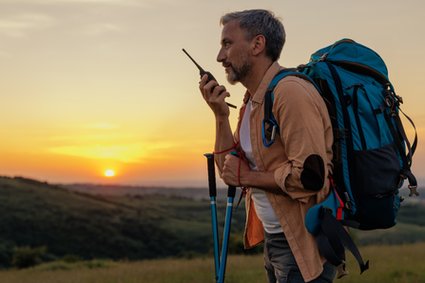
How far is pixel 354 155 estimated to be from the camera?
12.3 feet

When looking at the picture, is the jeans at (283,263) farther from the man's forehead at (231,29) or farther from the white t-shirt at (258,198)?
the man's forehead at (231,29)

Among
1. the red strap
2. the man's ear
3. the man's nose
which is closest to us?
the red strap

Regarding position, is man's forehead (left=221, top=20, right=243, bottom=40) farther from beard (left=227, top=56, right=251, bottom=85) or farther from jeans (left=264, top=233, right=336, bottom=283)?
jeans (left=264, top=233, right=336, bottom=283)

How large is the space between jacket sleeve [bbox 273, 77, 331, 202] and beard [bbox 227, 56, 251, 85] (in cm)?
33

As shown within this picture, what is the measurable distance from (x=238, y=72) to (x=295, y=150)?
60cm

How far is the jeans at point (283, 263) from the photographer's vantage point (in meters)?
3.87

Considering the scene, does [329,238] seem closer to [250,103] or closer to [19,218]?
[250,103]

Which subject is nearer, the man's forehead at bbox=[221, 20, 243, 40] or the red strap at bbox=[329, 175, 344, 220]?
the red strap at bbox=[329, 175, 344, 220]

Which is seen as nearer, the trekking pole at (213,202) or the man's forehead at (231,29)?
the man's forehead at (231,29)

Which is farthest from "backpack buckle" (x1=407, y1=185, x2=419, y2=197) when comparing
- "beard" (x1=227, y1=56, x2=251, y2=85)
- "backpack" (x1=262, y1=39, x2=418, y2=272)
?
"beard" (x1=227, y1=56, x2=251, y2=85)

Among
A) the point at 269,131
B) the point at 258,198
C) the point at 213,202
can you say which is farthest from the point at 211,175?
the point at 269,131

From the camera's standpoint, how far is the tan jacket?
3670mm

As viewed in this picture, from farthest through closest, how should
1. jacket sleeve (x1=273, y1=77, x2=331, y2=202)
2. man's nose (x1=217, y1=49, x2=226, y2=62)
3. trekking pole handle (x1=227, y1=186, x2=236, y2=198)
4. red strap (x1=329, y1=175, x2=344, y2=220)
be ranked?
trekking pole handle (x1=227, y1=186, x2=236, y2=198) < man's nose (x1=217, y1=49, x2=226, y2=62) < red strap (x1=329, y1=175, x2=344, y2=220) < jacket sleeve (x1=273, y1=77, x2=331, y2=202)

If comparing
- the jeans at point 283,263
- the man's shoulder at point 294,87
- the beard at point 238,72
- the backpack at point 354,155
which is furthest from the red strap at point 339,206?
the beard at point 238,72
